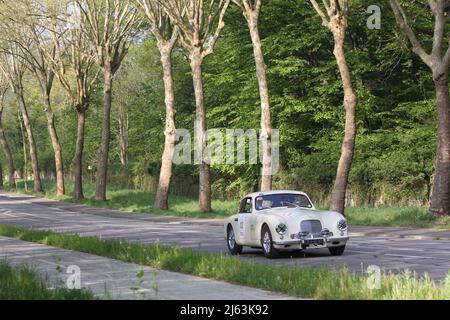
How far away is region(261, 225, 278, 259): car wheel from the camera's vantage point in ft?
59.7

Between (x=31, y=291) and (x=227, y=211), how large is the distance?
31.0 m

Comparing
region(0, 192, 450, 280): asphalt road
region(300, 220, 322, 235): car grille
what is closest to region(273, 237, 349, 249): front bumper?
region(300, 220, 322, 235): car grille

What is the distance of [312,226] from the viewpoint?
58.9 feet

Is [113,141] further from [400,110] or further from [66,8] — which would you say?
[400,110]

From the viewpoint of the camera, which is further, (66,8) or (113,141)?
(113,141)

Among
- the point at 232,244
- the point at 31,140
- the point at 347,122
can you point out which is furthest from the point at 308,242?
the point at 31,140

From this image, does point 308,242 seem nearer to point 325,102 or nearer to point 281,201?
point 281,201

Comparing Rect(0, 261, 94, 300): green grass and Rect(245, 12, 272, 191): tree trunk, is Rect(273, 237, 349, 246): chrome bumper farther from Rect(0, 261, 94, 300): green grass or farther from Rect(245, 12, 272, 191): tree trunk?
Rect(245, 12, 272, 191): tree trunk
